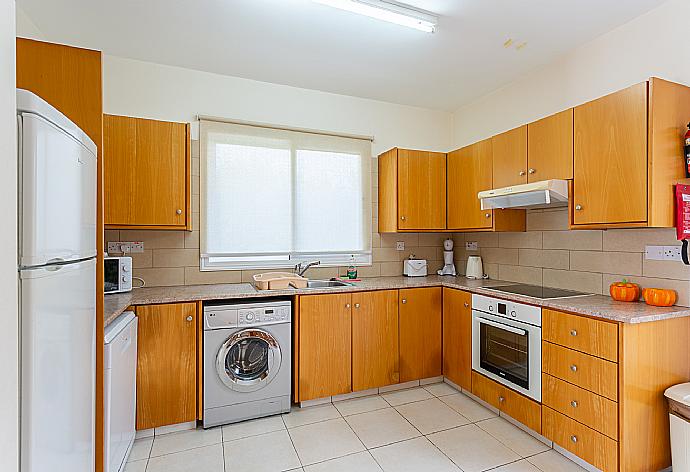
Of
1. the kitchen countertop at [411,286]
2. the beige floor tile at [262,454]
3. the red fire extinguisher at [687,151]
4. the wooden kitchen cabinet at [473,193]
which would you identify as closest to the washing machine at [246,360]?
the kitchen countertop at [411,286]

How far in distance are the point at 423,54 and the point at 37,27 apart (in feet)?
8.78

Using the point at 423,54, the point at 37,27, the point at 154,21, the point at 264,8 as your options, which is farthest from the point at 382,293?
the point at 37,27

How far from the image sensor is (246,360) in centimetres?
273

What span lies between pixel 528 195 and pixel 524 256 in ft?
2.65

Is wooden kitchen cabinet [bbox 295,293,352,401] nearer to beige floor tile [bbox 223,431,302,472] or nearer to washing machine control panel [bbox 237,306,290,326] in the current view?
washing machine control panel [bbox 237,306,290,326]

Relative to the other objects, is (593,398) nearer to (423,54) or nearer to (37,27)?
(423,54)

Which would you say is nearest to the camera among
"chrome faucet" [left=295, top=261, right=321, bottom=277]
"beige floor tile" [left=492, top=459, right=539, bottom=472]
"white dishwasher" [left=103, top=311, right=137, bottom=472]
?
"white dishwasher" [left=103, top=311, right=137, bottom=472]

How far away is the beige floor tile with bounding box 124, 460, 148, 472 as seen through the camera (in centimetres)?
214

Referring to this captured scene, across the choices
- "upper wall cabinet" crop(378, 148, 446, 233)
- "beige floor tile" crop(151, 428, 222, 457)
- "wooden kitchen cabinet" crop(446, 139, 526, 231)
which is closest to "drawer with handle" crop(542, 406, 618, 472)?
"wooden kitchen cabinet" crop(446, 139, 526, 231)

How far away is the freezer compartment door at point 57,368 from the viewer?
3.09ft

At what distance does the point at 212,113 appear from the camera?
3207mm

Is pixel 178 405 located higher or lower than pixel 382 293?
lower

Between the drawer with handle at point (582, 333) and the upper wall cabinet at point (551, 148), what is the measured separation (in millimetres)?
930

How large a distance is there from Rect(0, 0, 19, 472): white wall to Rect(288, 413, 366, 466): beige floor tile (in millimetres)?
1740
